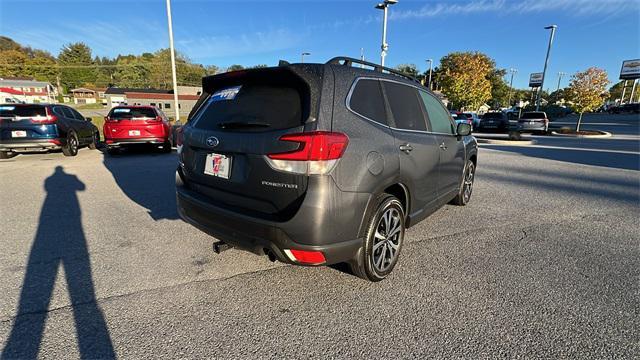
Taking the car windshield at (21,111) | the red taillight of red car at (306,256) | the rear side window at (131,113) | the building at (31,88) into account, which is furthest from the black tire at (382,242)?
the building at (31,88)

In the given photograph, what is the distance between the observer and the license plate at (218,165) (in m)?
2.48

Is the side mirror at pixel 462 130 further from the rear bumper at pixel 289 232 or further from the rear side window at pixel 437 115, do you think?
the rear bumper at pixel 289 232

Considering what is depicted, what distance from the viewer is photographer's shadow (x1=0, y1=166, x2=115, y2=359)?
6.63 ft

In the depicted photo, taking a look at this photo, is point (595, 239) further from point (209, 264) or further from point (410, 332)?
point (209, 264)

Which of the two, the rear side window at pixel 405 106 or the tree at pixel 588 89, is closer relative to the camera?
the rear side window at pixel 405 106

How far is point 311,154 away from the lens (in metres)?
2.12

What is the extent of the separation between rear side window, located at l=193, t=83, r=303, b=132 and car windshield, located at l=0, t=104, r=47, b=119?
28.3 feet

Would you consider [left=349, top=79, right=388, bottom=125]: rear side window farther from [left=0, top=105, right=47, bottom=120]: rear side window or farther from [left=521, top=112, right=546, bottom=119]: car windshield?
[left=521, top=112, right=546, bottom=119]: car windshield

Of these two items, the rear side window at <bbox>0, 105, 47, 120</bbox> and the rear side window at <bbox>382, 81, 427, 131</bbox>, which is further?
the rear side window at <bbox>0, 105, 47, 120</bbox>

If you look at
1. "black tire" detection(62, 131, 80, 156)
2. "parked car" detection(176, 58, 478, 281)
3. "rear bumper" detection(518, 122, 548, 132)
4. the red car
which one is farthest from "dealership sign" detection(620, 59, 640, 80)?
"black tire" detection(62, 131, 80, 156)

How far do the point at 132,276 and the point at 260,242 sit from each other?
1.45 m

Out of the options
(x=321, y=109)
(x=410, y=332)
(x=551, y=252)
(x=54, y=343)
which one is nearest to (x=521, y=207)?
(x=551, y=252)

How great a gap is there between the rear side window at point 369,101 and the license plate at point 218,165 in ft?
3.49

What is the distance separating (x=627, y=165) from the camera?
9531 mm
